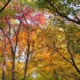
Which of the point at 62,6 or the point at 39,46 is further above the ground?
the point at 62,6

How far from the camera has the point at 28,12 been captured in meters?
20.9

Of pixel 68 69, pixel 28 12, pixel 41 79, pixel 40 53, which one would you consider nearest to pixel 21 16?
pixel 28 12

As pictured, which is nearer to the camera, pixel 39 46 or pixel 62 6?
pixel 62 6

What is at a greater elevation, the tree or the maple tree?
the tree

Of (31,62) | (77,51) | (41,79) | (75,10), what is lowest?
(41,79)

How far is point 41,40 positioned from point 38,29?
1.03m

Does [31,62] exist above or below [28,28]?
below

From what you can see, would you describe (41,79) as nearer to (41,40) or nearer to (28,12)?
(41,40)

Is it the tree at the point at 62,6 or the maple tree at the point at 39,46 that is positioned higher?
the tree at the point at 62,6

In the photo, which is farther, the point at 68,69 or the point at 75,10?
the point at 68,69

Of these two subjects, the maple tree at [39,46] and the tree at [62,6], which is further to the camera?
the maple tree at [39,46]

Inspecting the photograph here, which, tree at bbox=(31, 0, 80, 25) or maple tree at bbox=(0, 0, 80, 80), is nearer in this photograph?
tree at bbox=(31, 0, 80, 25)

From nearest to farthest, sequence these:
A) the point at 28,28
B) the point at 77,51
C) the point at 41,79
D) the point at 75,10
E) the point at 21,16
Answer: the point at 75,10 → the point at 77,51 → the point at 21,16 → the point at 28,28 → the point at 41,79

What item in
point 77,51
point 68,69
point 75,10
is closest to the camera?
point 75,10
